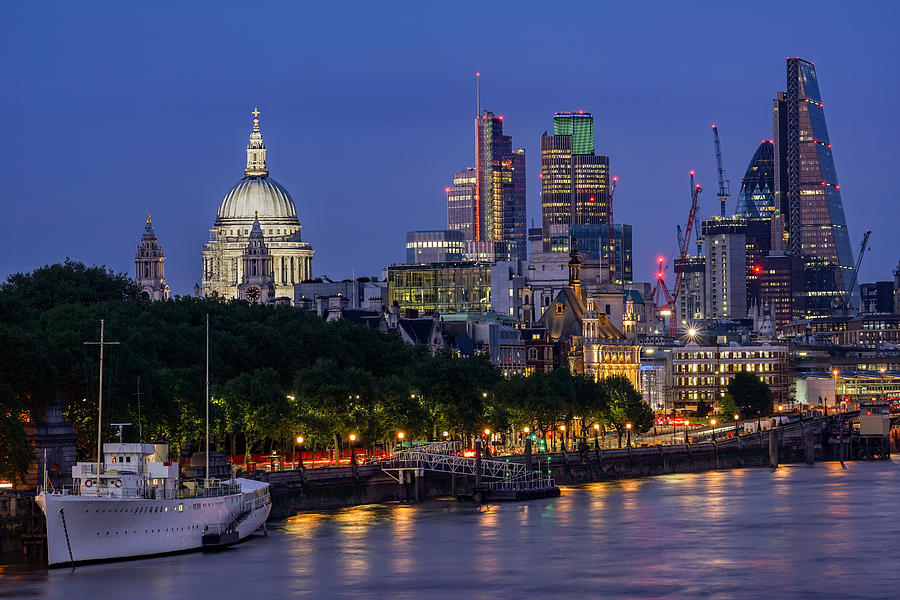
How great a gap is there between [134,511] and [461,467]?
1907 inches

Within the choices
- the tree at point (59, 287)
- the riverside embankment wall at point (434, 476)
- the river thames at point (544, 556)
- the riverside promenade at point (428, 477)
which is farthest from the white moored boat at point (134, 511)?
the tree at point (59, 287)

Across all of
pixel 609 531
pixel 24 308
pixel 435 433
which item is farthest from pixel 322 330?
pixel 609 531

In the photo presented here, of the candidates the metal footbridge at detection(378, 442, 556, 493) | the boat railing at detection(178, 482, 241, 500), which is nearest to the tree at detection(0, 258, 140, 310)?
the metal footbridge at detection(378, 442, 556, 493)

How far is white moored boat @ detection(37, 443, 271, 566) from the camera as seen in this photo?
10269cm

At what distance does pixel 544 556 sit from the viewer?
112375mm

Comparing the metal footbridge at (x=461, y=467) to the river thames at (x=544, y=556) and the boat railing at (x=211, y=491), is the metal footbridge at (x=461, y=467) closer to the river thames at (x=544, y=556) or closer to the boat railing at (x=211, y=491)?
the river thames at (x=544, y=556)

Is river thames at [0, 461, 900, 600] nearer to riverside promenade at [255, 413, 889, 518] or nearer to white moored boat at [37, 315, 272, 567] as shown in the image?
white moored boat at [37, 315, 272, 567]

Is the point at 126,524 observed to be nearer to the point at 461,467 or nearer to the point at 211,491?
the point at 211,491

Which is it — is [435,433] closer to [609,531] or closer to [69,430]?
[609,531]

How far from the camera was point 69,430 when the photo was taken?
116625 mm

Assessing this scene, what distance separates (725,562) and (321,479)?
3339 cm

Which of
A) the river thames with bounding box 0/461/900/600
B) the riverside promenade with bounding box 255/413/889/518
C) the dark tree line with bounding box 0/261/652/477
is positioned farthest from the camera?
the riverside promenade with bounding box 255/413/889/518

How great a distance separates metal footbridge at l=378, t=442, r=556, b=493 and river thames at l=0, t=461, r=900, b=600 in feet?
9.75

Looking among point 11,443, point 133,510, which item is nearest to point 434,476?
point 11,443
